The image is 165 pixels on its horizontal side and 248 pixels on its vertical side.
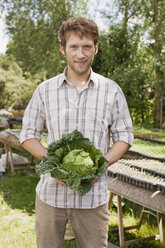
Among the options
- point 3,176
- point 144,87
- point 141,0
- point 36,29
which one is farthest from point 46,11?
point 3,176

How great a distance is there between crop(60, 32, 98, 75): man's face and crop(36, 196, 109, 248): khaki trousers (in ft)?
3.83

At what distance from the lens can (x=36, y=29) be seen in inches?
731

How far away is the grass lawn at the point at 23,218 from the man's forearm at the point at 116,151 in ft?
9.47

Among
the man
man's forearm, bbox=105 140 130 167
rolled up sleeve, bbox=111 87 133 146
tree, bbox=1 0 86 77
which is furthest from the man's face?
tree, bbox=1 0 86 77

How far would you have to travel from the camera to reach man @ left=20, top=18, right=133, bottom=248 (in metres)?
2.46

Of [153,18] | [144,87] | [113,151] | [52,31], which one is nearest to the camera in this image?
[113,151]

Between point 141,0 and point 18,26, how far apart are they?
777 cm

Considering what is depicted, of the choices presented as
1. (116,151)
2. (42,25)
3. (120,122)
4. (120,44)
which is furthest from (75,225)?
(42,25)

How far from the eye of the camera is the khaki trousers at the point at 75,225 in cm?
247

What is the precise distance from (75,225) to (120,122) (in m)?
0.94

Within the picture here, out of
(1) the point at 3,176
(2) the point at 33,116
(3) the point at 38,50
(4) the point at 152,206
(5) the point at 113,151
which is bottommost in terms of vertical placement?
(1) the point at 3,176

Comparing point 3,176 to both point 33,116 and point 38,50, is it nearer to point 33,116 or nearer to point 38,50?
point 33,116

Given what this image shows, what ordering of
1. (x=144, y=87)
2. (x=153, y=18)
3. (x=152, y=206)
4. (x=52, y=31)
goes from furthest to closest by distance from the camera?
1. (x=52, y=31)
2. (x=144, y=87)
3. (x=153, y=18)
4. (x=152, y=206)

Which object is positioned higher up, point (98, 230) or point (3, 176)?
point (98, 230)
